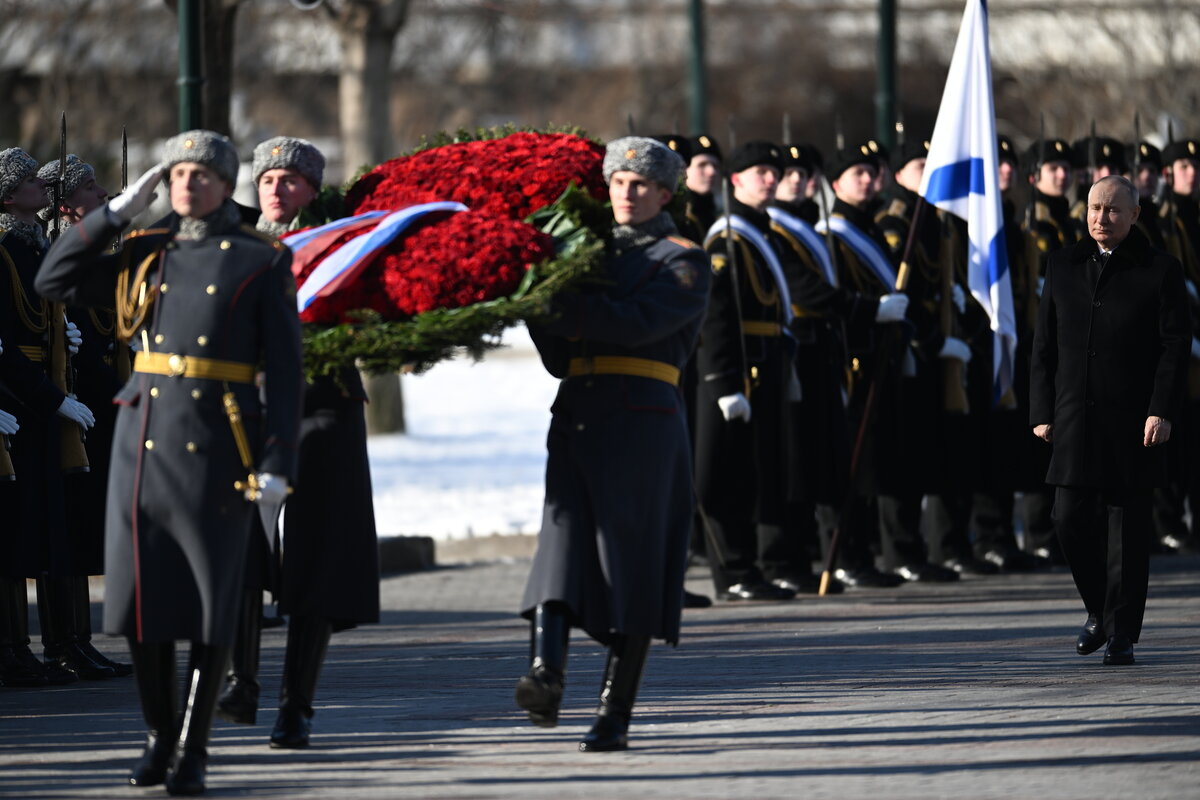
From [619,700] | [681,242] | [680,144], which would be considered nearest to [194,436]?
[619,700]

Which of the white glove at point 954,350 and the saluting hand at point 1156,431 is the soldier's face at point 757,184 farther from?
the saluting hand at point 1156,431

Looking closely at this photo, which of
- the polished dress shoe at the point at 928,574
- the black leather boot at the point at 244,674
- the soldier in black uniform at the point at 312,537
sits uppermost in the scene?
the soldier in black uniform at the point at 312,537

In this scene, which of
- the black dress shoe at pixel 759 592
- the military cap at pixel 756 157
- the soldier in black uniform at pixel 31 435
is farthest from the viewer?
the black dress shoe at pixel 759 592

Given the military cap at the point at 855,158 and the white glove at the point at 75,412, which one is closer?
the white glove at the point at 75,412

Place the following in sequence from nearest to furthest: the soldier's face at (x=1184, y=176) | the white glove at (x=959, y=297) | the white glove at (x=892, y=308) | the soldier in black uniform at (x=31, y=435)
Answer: the soldier in black uniform at (x=31, y=435), the white glove at (x=892, y=308), the white glove at (x=959, y=297), the soldier's face at (x=1184, y=176)

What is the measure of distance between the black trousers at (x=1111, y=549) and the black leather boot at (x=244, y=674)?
3417mm

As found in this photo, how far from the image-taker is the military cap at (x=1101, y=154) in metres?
15.0

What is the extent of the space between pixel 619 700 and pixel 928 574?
5.60 meters

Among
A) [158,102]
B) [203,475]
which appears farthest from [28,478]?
[158,102]

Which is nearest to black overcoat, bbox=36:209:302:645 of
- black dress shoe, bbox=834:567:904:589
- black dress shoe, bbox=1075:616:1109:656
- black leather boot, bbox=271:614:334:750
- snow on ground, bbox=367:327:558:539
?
black leather boot, bbox=271:614:334:750

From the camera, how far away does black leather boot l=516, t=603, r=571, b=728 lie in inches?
303

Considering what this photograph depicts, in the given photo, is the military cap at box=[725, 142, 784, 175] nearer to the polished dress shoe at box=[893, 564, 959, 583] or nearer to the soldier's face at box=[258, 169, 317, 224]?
the polished dress shoe at box=[893, 564, 959, 583]

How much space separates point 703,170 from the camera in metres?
12.8

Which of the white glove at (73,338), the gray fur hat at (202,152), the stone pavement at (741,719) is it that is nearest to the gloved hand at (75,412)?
the white glove at (73,338)
